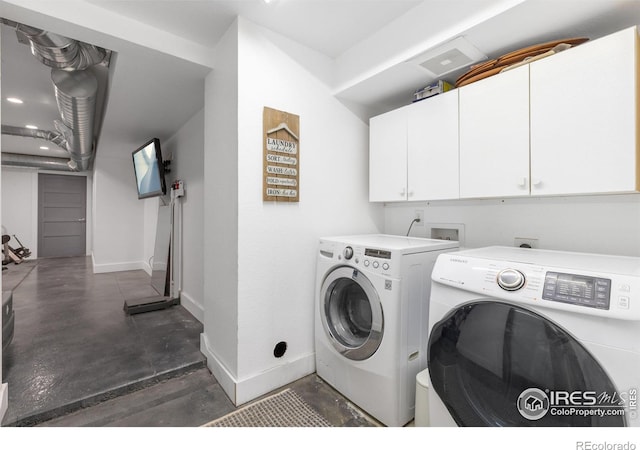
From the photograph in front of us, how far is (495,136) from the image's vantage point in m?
1.50

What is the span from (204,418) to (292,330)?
709 mm

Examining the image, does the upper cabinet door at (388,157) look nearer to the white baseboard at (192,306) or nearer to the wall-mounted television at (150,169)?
the white baseboard at (192,306)

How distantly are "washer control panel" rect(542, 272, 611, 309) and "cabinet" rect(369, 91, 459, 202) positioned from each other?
89 cm

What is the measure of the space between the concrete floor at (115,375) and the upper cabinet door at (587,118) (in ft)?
5.46

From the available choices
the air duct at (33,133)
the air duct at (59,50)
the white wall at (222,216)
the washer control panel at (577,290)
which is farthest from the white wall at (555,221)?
the air duct at (33,133)

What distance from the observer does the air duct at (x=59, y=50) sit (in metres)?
1.64

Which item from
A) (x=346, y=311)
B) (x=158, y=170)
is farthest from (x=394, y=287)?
(x=158, y=170)

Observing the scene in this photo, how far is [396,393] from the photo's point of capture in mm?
1447

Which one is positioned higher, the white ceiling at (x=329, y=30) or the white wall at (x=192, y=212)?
the white ceiling at (x=329, y=30)

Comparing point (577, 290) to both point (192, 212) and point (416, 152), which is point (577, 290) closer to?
point (416, 152)

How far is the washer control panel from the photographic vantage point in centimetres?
81

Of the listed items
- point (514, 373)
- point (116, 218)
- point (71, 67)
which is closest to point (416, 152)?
point (514, 373)

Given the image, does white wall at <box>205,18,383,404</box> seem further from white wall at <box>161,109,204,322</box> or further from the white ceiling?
white wall at <box>161,109,204,322</box>

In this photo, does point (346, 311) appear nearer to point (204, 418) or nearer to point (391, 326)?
point (391, 326)
